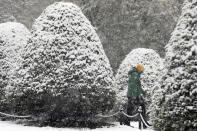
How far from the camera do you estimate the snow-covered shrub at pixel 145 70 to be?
34.7ft

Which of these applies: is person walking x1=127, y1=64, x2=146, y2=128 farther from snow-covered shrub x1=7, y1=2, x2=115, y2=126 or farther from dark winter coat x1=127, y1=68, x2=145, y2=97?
snow-covered shrub x1=7, y1=2, x2=115, y2=126

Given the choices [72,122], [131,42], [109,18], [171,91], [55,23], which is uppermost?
[109,18]

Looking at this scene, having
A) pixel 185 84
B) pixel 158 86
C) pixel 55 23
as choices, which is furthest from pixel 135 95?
pixel 185 84

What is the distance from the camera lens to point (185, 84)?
4.26 m

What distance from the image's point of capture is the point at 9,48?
9.45m

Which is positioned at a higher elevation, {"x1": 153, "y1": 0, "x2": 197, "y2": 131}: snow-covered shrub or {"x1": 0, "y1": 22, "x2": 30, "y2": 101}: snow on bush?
{"x1": 0, "y1": 22, "x2": 30, "y2": 101}: snow on bush

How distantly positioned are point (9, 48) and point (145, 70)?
4278 mm

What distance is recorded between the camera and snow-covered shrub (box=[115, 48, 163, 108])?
34.7 feet

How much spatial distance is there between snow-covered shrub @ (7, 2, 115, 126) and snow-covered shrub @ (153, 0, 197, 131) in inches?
108

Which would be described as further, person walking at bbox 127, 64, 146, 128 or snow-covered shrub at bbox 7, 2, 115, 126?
person walking at bbox 127, 64, 146, 128

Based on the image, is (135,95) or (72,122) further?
(135,95)

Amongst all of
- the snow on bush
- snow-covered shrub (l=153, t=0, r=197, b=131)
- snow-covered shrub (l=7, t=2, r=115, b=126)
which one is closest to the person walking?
snow-covered shrub (l=7, t=2, r=115, b=126)

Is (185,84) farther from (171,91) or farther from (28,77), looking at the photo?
(28,77)

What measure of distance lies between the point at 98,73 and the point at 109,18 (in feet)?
29.5
